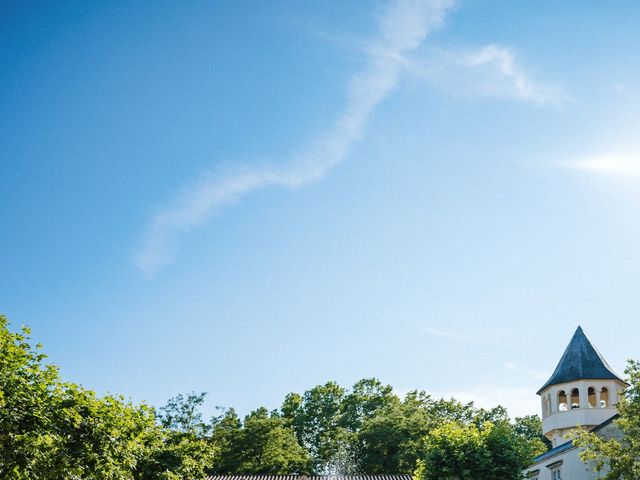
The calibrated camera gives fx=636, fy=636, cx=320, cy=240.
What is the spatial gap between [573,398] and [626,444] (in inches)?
609

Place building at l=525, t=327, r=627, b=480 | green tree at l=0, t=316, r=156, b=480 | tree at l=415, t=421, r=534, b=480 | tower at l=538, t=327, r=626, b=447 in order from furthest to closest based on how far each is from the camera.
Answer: tower at l=538, t=327, r=626, b=447
building at l=525, t=327, r=627, b=480
tree at l=415, t=421, r=534, b=480
green tree at l=0, t=316, r=156, b=480

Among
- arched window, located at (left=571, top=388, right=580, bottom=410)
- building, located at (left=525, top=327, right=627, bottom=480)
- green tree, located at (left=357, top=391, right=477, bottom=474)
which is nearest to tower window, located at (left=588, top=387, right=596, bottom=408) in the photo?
building, located at (left=525, top=327, right=627, bottom=480)

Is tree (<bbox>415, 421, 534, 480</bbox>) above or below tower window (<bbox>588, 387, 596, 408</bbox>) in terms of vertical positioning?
below

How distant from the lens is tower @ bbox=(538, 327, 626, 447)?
41625 millimetres

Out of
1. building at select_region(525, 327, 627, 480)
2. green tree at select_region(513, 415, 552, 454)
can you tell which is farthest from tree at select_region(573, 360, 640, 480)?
green tree at select_region(513, 415, 552, 454)

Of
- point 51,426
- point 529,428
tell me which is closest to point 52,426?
point 51,426

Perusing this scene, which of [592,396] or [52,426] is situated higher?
[592,396]

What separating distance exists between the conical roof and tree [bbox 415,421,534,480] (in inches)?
588

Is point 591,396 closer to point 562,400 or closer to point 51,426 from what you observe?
point 562,400

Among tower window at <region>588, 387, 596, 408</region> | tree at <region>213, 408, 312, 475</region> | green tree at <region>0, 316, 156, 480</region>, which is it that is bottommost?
green tree at <region>0, 316, 156, 480</region>

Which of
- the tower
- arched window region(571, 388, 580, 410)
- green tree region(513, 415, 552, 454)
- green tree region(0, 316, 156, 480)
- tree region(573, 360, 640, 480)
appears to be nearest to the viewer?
green tree region(0, 316, 156, 480)

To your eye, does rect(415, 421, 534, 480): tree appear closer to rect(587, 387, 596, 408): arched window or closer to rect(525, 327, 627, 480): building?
rect(525, 327, 627, 480): building

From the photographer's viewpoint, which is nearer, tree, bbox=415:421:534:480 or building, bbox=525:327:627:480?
tree, bbox=415:421:534:480

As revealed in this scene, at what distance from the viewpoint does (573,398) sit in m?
43.1
